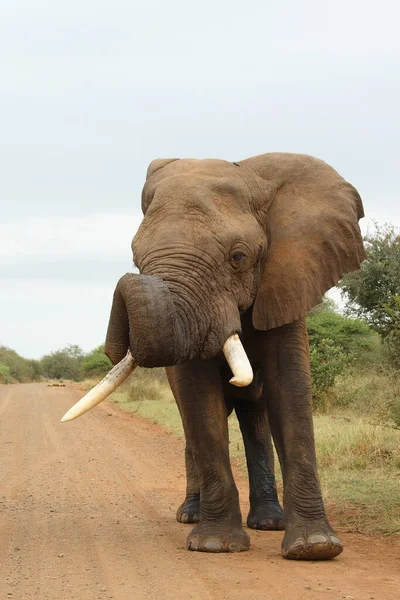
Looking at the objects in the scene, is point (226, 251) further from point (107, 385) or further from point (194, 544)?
point (194, 544)

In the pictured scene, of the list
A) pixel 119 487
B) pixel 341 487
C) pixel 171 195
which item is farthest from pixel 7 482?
pixel 171 195

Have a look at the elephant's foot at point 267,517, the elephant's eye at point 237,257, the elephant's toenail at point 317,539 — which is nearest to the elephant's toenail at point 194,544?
the elephant's toenail at point 317,539

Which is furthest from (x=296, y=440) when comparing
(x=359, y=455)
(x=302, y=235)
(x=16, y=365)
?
(x=16, y=365)

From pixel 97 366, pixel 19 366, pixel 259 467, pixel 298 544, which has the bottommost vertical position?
pixel 298 544

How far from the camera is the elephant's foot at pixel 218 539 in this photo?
23.1 ft

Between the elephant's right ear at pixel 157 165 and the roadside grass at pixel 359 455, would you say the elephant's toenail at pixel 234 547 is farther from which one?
the elephant's right ear at pixel 157 165

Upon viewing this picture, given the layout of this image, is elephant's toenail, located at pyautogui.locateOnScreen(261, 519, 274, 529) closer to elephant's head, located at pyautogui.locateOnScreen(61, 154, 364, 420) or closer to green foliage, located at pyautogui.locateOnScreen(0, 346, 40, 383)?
elephant's head, located at pyautogui.locateOnScreen(61, 154, 364, 420)

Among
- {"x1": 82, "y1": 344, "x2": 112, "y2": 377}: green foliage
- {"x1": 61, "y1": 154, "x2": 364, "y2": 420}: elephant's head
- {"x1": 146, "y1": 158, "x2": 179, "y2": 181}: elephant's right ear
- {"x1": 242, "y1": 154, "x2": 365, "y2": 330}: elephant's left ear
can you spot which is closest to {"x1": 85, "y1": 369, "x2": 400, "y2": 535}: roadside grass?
{"x1": 242, "y1": 154, "x2": 365, "y2": 330}: elephant's left ear

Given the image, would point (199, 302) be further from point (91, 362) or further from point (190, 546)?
point (91, 362)

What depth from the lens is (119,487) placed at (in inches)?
407

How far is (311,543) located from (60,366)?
6847cm

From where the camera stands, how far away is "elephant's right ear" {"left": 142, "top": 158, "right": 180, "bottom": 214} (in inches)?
284

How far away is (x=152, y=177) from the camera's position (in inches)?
293

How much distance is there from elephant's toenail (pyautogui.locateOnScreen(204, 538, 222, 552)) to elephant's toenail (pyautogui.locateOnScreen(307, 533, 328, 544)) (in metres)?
0.69
